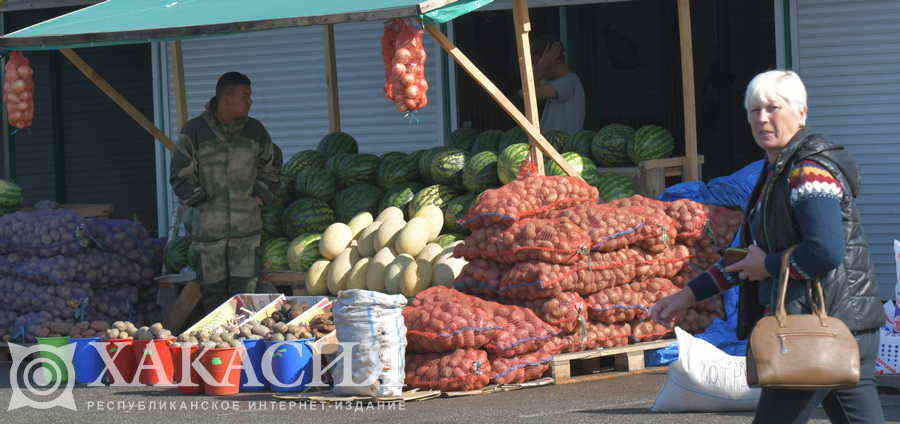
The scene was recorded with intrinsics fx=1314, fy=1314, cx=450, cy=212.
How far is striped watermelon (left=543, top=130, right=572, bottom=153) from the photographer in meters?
10.9

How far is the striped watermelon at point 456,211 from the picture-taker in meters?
10.2

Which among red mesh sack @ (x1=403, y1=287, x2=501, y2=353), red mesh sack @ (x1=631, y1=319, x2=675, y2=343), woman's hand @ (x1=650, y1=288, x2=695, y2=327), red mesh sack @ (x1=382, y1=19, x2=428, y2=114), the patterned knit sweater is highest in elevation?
red mesh sack @ (x1=382, y1=19, x2=428, y2=114)

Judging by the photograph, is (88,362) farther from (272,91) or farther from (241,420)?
(272,91)

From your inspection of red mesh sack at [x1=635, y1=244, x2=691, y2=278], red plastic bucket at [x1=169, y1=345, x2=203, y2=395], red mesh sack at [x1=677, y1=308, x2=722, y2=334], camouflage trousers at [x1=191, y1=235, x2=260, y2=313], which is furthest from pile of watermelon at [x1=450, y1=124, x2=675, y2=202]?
red plastic bucket at [x1=169, y1=345, x2=203, y2=395]

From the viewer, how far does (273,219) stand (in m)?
11.1

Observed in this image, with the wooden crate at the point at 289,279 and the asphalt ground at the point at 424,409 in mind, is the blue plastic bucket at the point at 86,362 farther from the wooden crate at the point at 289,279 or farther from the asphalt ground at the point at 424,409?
the wooden crate at the point at 289,279

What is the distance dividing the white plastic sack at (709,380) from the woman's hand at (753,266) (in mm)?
2550

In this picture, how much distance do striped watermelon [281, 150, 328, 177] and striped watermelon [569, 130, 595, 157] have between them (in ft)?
7.38

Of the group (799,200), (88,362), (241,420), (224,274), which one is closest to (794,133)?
(799,200)

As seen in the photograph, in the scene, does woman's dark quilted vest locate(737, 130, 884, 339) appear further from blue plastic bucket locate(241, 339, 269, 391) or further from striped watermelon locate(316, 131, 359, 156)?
striped watermelon locate(316, 131, 359, 156)

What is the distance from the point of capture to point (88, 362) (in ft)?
29.6

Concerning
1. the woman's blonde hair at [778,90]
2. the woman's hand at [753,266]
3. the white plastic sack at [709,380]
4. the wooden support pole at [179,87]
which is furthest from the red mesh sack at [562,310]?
the wooden support pole at [179,87]

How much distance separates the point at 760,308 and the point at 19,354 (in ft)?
22.6

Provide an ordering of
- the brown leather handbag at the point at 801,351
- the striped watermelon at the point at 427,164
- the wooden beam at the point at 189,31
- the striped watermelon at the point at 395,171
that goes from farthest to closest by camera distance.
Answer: the striped watermelon at the point at 395,171 → the striped watermelon at the point at 427,164 → the wooden beam at the point at 189,31 → the brown leather handbag at the point at 801,351
